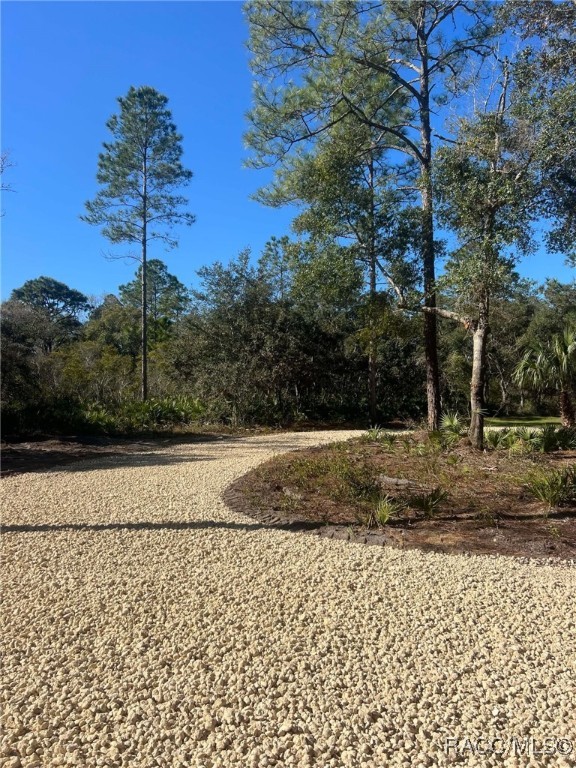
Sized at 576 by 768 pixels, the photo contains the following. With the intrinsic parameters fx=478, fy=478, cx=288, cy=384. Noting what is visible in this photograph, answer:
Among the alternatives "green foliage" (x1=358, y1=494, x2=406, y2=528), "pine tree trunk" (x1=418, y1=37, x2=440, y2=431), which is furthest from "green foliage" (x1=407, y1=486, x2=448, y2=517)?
"pine tree trunk" (x1=418, y1=37, x2=440, y2=431)

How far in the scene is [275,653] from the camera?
235 centimetres

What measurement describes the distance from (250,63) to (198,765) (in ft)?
30.8

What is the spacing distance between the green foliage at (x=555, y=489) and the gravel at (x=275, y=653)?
4.47 ft

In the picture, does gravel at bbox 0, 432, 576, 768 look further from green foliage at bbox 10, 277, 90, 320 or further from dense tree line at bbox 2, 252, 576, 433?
green foliage at bbox 10, 277, 90, 320

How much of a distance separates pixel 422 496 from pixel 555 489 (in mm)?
1278

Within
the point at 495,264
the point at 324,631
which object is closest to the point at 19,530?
the point at 324,631

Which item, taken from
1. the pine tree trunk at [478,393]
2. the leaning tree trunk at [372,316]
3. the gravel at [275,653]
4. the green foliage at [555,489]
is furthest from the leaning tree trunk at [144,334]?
the green foliage at [555,489]

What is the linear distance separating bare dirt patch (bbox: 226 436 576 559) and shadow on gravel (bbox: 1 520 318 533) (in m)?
0.07

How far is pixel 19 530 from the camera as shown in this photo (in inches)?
170

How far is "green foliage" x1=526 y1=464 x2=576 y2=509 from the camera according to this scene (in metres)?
4.60

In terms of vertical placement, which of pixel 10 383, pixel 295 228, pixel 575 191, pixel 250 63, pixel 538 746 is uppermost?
pixel 250 63

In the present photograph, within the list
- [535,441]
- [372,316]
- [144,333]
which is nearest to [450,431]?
[535,441]

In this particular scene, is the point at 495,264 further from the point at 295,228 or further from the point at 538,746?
the point at 538,746

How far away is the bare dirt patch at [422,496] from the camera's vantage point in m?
3.96
